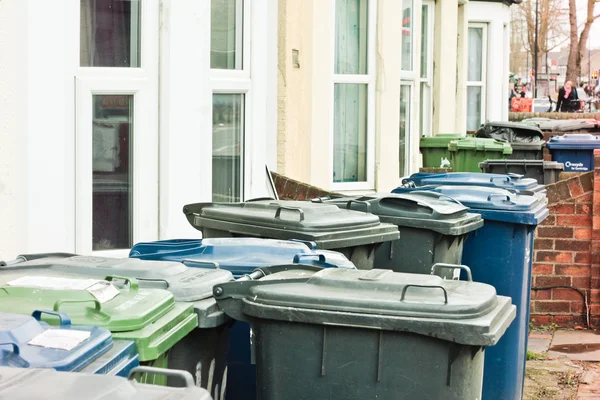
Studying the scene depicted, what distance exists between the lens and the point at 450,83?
50.7 feet

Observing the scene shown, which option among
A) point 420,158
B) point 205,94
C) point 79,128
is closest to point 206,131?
point 205,94

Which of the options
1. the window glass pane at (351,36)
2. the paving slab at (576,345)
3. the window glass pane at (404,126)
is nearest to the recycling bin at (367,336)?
the paving slab at (576,345)

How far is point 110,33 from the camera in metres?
6.88

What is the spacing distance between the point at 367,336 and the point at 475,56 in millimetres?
15240

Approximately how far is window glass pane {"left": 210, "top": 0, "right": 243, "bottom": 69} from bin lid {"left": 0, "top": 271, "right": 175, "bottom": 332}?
14.7 feet

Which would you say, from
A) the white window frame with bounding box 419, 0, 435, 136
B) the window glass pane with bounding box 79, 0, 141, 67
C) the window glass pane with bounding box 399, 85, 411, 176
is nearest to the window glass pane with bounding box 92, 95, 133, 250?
the window glass pane with bounding box 79, 0, 141, 67

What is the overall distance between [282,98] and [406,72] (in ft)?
9.55

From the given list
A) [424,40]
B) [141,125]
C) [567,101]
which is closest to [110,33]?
[141,125]

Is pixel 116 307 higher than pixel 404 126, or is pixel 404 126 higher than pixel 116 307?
pixel 404 126

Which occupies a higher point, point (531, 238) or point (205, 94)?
point (205, 94)

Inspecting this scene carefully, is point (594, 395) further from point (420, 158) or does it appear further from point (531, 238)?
point (420, 158)

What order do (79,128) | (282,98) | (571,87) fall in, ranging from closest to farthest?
(79,128) → (282,98) → (571,87)

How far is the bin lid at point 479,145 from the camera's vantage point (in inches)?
483

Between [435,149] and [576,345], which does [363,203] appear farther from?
[435,149]
